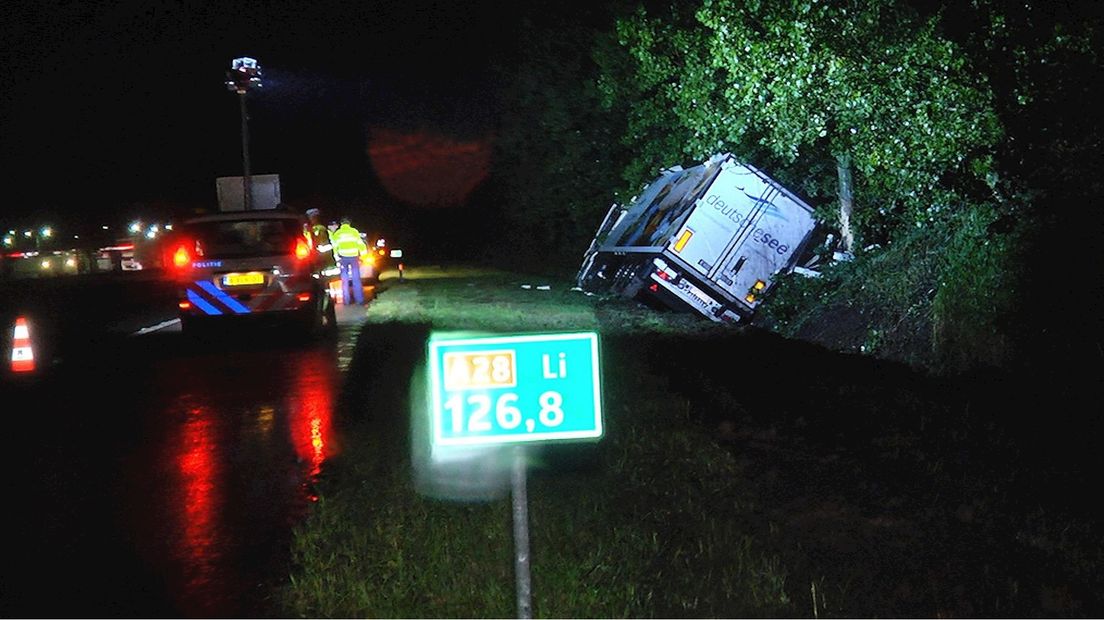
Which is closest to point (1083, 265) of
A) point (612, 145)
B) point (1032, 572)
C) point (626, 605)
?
point (1032, 572)

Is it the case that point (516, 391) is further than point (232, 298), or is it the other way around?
point (232, 298)

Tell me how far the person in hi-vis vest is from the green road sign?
737 inches

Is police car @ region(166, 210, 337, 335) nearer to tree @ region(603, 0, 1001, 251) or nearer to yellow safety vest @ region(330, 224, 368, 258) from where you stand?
tree @ region(603, 0, 1001, 251)

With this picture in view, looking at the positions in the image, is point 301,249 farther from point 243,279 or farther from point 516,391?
point 516,391

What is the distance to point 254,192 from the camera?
27.8 metres

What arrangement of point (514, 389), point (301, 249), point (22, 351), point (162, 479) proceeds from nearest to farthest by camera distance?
1. point (514, 389)
2. point (162, 479)
3. point (22, 351)
4. point (301, 249)

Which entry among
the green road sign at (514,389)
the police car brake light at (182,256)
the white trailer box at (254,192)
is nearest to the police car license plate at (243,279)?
the police car brake light at (182,256)

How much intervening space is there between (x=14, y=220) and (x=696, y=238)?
52.0m

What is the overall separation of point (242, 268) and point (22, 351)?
2.91 m

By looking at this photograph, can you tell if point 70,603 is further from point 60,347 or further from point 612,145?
point 612,145

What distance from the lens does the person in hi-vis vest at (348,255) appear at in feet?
75.9

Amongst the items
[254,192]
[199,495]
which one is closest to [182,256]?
[199,495]

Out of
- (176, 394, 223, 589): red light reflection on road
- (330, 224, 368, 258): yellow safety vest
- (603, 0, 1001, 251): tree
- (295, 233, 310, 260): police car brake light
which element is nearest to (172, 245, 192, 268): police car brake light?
(295, 233, 310, 260): police car brake light

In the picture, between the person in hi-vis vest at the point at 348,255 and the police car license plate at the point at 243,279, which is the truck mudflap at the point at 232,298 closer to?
the police car license plate at the point at 243,279
